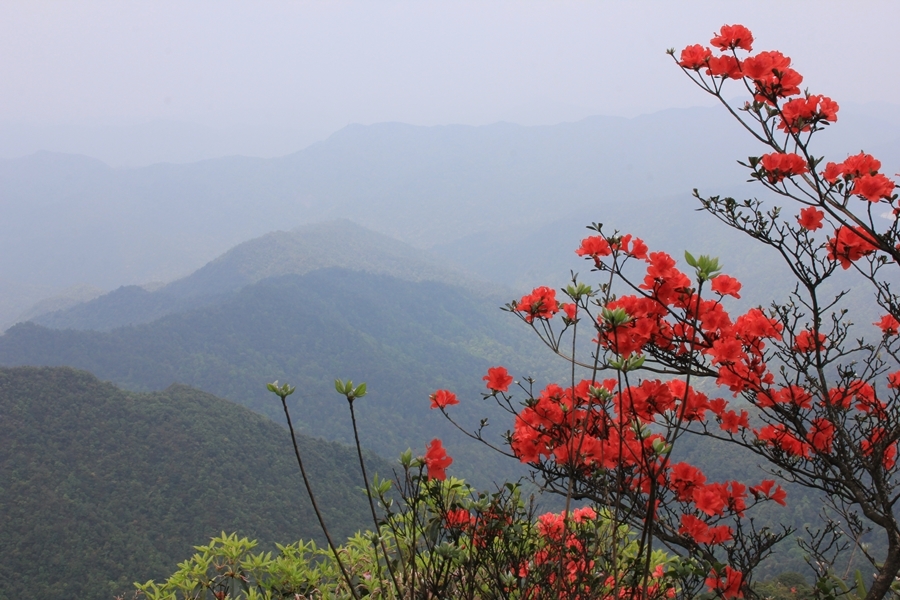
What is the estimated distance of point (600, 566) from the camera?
5.35ft

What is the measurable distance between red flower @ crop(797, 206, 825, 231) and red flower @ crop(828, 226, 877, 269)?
0.07 meters

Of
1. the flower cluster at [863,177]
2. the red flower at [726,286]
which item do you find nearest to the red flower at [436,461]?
the red flower at [726,286]

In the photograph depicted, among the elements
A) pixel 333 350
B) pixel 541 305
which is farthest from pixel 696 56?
pixel 333 350

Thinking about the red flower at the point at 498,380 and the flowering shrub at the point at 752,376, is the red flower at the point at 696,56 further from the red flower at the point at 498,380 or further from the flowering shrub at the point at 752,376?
the red flower at the point at 498,380

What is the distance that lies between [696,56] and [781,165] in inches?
21.9

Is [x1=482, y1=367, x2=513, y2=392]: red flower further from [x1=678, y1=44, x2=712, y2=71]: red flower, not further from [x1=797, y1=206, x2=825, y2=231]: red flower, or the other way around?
[x1=678, y1=44, x2=712, y2=71]: red flower

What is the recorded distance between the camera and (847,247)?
205 cm

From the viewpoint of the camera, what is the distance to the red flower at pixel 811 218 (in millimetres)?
2053

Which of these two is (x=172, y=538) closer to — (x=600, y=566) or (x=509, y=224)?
(x=600, y=566)

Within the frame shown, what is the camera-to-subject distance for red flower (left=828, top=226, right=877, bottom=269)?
6.62ft

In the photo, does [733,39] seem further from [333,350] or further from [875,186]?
[333,350]

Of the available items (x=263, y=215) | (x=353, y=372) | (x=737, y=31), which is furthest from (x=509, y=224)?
(x=737, y=31)

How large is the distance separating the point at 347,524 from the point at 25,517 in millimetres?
12180

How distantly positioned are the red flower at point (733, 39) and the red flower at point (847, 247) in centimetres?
73
